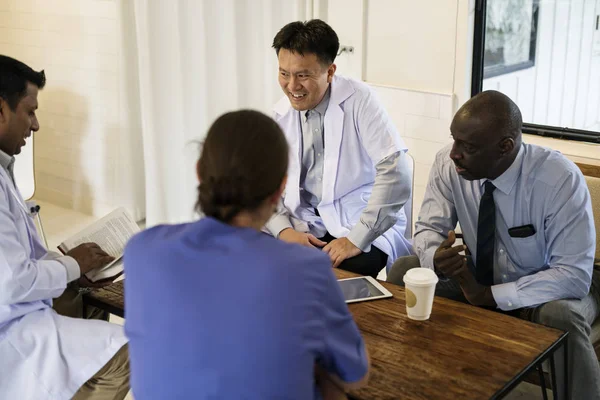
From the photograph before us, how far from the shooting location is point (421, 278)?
6.39 feet

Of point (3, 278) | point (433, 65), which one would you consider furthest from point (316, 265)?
point (433, 65)

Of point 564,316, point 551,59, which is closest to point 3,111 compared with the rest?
point 564,316

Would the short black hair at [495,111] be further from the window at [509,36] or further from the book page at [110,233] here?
the window at [509,36]

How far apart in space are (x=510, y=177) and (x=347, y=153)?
0.71m

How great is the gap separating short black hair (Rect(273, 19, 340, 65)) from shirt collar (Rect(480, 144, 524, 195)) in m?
0.77

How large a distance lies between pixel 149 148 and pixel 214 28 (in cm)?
75

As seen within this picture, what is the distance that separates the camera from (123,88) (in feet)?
14.7

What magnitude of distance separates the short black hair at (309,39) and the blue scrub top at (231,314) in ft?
4.73

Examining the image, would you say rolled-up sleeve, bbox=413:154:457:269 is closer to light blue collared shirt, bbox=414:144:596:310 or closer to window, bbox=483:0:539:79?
light blue collared shirt, bbox=414:144:596:310

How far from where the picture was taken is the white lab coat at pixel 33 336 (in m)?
1.95

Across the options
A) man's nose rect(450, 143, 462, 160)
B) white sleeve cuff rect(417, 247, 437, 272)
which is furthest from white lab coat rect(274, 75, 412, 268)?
man's nose rect(450, 143, 462, 160)

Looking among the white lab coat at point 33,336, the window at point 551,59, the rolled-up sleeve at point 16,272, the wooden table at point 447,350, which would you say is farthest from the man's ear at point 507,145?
the window at point 551,59

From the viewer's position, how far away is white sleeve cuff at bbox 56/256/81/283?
217cm

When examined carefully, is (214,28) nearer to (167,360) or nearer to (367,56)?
(367,56)
